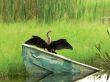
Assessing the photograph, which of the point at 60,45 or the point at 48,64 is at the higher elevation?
the point at 60,45

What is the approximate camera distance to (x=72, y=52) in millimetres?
9555

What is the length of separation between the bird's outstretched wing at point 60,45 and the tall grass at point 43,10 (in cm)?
139

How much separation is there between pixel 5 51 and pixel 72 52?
49.7 inches

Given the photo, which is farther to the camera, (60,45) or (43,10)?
(43,10)

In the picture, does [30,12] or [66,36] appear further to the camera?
[30,12]

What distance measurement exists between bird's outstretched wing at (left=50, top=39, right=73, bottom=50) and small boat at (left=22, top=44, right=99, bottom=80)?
1.12 feet

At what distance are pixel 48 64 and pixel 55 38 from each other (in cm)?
87

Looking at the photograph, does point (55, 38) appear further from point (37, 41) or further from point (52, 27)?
point (37, 41)

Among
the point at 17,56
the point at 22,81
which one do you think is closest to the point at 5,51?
the point at 17,56

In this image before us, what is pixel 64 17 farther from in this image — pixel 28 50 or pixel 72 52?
pixel 28 50

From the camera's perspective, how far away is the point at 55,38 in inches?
384

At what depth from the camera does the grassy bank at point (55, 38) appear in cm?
900

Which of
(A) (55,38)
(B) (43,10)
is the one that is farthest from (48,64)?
(B) (43,10)

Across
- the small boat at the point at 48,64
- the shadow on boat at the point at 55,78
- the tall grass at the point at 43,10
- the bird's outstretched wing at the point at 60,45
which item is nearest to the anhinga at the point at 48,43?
the bird's outstretched wing at the point at 60,45
